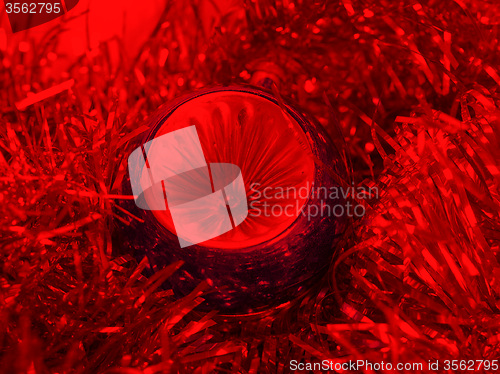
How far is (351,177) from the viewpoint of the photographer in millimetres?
328

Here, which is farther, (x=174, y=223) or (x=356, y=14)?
(x=356, y=14)

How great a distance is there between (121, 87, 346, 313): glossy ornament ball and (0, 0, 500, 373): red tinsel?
15 millimetres

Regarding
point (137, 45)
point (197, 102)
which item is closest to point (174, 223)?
point (197, 102)

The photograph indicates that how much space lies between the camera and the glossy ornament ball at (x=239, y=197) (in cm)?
25

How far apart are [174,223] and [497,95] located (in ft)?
0.73

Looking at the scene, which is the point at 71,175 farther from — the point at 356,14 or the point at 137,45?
the point at 356,14

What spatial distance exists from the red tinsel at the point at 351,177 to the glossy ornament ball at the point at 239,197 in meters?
0.02

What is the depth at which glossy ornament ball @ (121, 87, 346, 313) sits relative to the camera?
0.25m

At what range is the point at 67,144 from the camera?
31 centimetres

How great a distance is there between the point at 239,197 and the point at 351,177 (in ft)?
0.34

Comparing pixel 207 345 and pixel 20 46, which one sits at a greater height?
pixel 20 46

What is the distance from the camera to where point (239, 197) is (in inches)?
10.3

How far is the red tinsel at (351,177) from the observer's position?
0.84ft

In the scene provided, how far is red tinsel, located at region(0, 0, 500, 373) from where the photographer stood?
257mm
